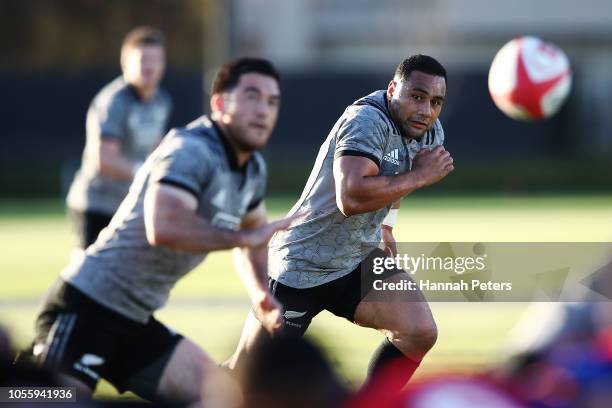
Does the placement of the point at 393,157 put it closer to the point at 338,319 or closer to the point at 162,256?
the point at 162,256

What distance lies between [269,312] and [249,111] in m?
1.03

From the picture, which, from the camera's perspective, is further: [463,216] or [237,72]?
[463,216]

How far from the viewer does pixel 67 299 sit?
20.4 feet

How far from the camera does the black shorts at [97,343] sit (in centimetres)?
606

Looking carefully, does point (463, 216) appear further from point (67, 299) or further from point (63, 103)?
point (67, 299)

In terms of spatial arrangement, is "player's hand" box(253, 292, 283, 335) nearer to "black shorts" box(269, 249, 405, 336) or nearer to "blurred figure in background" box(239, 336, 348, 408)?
"black shorts" box(269, 249, 405, 336)

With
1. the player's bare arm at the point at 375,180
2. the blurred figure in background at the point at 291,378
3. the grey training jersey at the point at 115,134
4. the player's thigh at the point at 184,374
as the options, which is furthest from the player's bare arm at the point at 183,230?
the grey training jersey at the point at 115,134

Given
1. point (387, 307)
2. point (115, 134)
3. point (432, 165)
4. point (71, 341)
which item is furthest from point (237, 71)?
point (115, 134)

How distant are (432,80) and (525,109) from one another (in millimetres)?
855

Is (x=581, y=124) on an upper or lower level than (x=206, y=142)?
lower

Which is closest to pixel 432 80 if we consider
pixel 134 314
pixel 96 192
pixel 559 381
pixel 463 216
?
pixel 134 314

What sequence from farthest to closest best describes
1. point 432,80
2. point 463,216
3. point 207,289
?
point 463,216
point 207,289
point 432,80

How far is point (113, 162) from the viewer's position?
9922mm

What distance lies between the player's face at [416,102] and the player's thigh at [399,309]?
95cm
